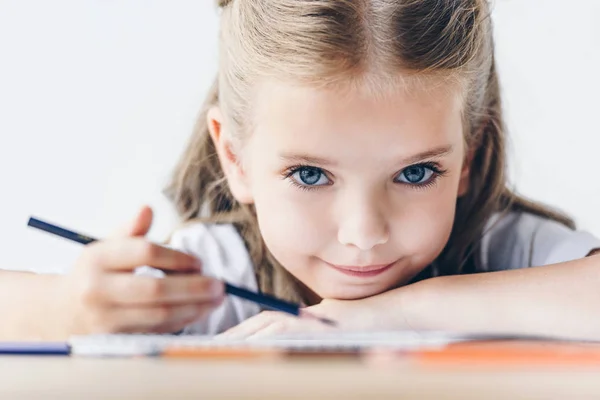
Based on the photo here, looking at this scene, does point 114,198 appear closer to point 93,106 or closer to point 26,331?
point 93,106

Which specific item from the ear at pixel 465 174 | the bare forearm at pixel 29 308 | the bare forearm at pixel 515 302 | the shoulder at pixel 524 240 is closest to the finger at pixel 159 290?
the bare forearm at pixel 29 308

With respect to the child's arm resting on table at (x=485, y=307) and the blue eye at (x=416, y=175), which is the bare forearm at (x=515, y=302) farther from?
the blue eye at (x=416, y=175)

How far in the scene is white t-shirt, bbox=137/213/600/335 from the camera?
0.94 m

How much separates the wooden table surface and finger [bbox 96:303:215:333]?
0.25 metres

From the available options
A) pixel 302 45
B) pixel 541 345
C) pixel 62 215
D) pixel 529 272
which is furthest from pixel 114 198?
pixel 541 345

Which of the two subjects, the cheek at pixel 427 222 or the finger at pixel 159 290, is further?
the cheek at pixel 427 222

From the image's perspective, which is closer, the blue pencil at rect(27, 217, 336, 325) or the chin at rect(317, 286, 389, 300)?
the blue pencil at rect(27, 217, 336, 325)

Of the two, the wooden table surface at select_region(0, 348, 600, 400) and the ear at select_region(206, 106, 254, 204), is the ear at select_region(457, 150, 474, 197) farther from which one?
the wooden table surface at select_region(0, 348, 600, 400)

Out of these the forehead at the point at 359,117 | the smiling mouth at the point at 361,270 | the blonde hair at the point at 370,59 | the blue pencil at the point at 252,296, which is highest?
the blonde hair at the point at 370,59

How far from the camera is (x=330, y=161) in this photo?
0.71 metres

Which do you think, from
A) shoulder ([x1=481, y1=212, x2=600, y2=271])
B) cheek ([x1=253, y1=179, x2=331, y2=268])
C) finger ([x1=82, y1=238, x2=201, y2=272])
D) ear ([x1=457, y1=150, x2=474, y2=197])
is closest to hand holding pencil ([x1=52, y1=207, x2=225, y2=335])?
finger ([x1=82, y1=238, x2=201, y2=272])

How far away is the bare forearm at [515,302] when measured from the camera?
73 cm

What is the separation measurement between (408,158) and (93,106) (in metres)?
0.57

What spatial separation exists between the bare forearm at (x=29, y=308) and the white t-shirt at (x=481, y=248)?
0.19m
